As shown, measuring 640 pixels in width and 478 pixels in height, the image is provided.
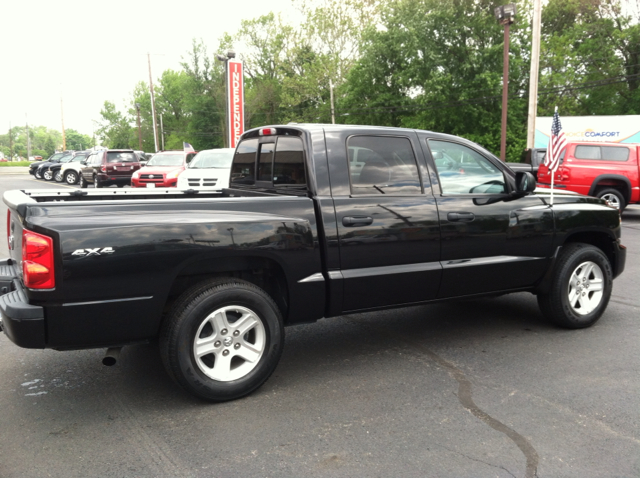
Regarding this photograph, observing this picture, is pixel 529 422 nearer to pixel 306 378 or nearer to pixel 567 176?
pixel 306 378

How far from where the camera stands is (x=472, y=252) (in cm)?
453

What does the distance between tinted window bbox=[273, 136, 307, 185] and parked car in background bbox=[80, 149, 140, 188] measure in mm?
21399

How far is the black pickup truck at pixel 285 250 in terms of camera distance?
3215 millimetres

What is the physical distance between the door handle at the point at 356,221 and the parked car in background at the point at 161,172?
1504 centimetres

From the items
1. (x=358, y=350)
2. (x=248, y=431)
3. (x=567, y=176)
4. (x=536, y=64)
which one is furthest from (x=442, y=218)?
(x=536, y=64)

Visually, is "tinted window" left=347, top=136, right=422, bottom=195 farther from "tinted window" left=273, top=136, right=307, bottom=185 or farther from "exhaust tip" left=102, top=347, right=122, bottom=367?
"exhaust tip" left=102, top=347, right=122, bottom=367

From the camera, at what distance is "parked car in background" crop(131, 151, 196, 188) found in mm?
18859

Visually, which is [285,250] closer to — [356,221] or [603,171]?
[356,221]

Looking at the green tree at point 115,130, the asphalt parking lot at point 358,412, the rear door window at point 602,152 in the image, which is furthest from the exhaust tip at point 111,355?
the green tree at point 115,130

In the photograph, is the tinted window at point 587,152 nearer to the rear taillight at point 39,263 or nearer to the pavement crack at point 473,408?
the pavement crack at point 473,408

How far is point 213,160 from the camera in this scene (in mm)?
15383

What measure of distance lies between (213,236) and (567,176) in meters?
13.4

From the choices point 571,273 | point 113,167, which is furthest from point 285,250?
point 113,167

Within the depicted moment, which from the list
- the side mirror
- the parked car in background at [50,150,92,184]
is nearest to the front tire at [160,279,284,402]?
the side mirror
